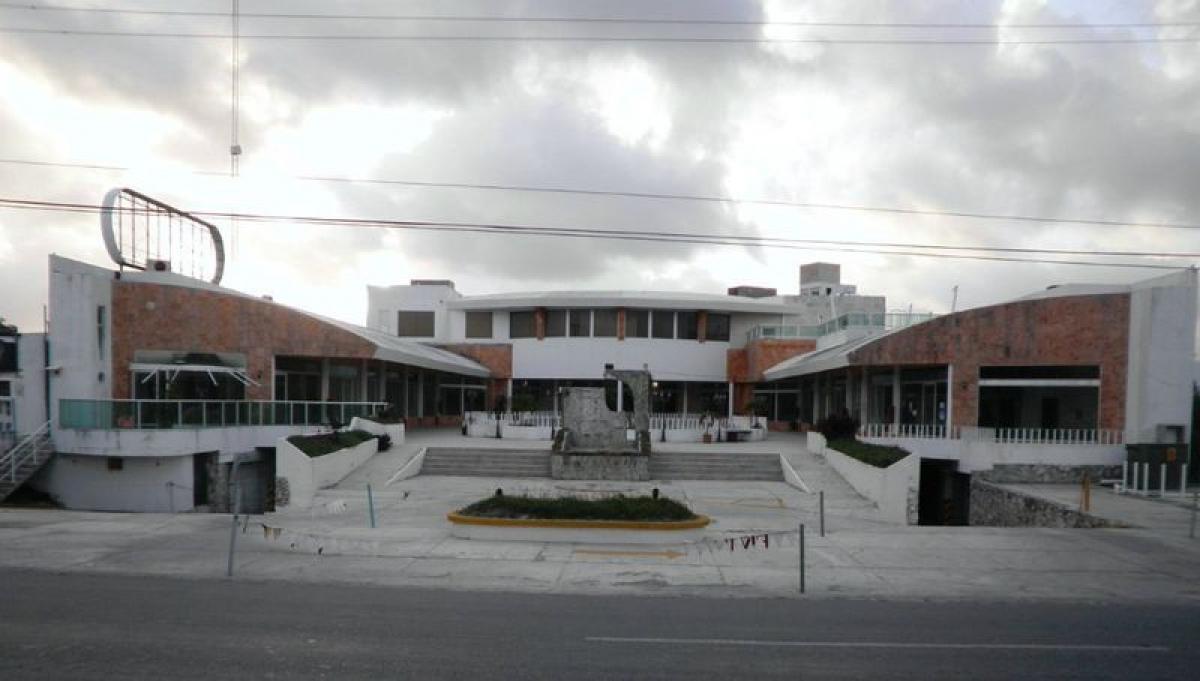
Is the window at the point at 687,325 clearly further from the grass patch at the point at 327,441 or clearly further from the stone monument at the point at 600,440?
the grass patch at the point at 327,441

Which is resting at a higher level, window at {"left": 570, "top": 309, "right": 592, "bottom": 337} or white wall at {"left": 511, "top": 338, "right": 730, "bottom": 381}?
window at {"left": 570, "top": 309, "right": 592, "bottom": 337}

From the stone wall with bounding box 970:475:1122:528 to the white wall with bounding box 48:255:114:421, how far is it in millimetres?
28181

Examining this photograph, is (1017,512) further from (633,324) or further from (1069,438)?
(633,324)

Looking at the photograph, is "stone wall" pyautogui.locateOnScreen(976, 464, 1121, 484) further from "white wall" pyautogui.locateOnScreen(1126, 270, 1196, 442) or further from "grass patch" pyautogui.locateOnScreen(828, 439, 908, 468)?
"grass patch" pyautogui.locateOnScreen(828, 439, 908, 468)

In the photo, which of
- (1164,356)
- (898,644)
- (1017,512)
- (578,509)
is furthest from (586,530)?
(1164,356)

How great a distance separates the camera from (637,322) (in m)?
42.0

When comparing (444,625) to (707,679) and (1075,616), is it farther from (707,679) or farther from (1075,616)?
(1075,616)

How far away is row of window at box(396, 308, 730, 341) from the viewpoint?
4188 centimetres

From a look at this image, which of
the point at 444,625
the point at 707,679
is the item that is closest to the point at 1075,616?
the point at 707,679

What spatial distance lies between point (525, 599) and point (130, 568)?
681cm

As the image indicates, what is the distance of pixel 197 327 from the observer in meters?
27.4

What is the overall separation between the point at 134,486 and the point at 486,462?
1050 cm

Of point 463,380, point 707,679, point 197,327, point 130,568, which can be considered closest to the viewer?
point 707,679

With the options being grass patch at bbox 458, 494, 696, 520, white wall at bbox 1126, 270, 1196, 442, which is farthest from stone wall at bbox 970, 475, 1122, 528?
grass patch at bbox 458, 494, 696, 520
